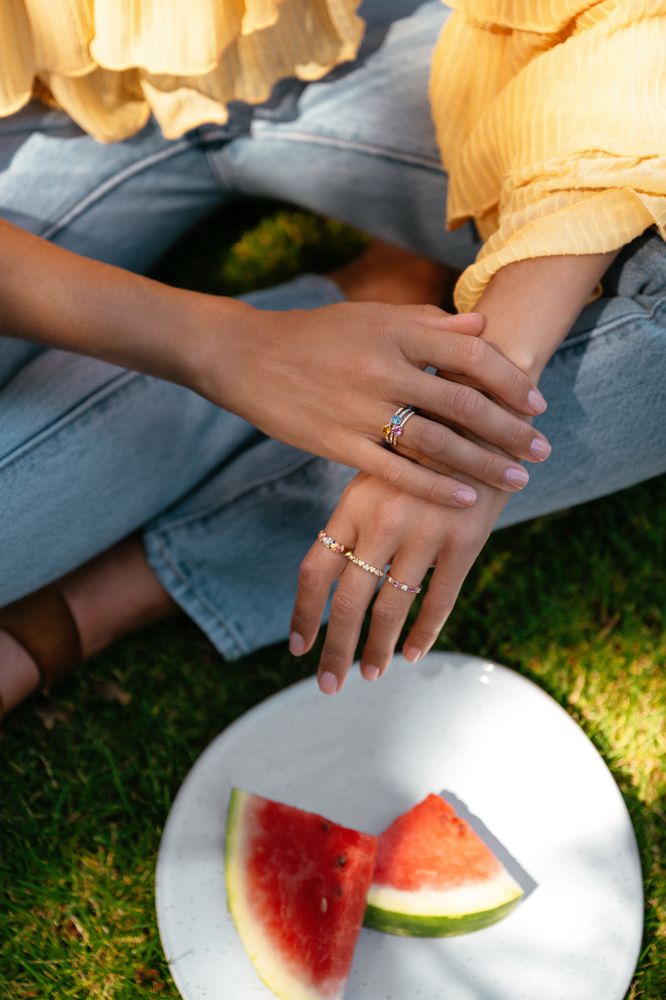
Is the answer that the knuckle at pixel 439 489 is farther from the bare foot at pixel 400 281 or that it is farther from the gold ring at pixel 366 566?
the bare foot at pixel 400 281

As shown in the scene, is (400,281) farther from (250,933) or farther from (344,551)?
(250,933)

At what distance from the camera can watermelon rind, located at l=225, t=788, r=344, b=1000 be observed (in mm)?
1370

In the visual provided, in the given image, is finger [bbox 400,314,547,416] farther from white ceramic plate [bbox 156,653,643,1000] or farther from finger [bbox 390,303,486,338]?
white ceramic plate [bbox 156,653,643,1000]

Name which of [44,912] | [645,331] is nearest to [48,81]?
[645,331]

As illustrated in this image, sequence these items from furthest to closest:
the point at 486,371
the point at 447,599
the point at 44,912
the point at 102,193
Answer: the point at 102,193, the point at 44,912, the point at 447,599, the point at 486,371

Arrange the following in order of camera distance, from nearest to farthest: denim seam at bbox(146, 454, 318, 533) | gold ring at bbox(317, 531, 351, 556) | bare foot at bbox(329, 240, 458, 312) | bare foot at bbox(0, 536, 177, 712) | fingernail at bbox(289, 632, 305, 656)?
gold ring at bbox(317, 531, 351, 556) < fingernail at bbox(289, 632, 305, 656) < denim seam at bbox(146, 454, 318, 533) < bare foot at bbox(0, 536, 177, 712) < bare foot at bbox(329, 240, 458, 312)

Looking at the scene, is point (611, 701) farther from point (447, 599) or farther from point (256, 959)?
point (256, 959)

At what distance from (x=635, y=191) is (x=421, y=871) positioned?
3.48ft

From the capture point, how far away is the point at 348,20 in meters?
1.65

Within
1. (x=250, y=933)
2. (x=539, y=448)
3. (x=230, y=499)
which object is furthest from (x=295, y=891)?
(x=539, y=448)

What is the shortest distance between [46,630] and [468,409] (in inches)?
35.9

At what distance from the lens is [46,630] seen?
5.66 feet

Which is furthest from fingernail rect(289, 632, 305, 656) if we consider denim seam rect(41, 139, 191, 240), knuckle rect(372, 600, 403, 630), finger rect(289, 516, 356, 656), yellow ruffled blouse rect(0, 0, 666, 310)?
denim seam rect(41, 139, 191, 240)

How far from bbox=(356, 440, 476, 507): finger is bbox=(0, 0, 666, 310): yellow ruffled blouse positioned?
1.06 ft
